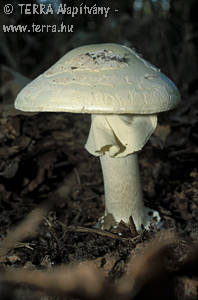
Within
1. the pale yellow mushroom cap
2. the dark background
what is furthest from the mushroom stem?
the pale yellow mushroom cap

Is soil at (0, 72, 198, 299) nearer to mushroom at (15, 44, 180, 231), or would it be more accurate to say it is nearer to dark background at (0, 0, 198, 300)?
dark background at (0, 0, 198, 300)

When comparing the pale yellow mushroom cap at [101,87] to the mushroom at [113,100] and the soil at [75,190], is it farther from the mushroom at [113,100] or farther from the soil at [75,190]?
the soil at [75,190]

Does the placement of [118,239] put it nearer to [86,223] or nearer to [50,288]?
[86,223]

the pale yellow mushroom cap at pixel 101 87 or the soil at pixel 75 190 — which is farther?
the soil at pixel 75 190

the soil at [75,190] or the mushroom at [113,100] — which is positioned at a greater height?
the mushroom at [113,100]

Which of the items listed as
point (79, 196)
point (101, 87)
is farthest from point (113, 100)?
point (79, 196)

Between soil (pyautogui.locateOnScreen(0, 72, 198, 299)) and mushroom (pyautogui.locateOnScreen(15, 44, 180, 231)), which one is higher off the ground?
mushroom (pyautogui.locateOnScreen(15, 44, 180, 231))

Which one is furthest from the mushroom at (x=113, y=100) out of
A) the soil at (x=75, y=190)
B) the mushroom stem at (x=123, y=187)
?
Answer: the soil at (x=75, y=190)
